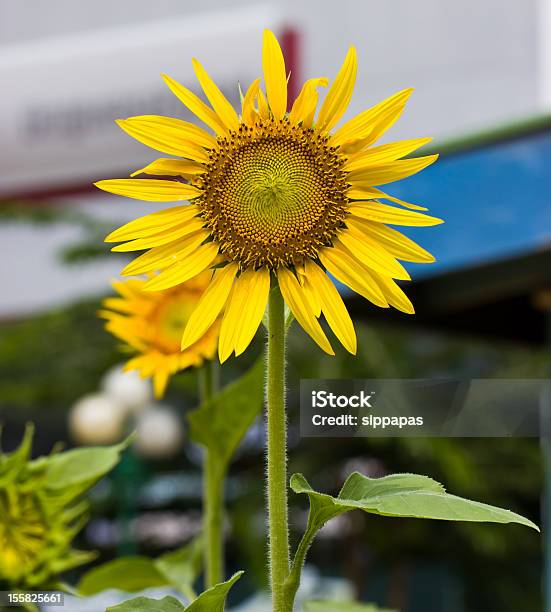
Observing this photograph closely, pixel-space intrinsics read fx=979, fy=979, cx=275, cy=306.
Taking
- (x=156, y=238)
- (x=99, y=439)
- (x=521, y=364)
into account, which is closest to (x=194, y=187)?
(x=156, y=238)

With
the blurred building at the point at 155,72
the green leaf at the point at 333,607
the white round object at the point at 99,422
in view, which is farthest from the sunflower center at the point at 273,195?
the blurred building at the point at 155,72

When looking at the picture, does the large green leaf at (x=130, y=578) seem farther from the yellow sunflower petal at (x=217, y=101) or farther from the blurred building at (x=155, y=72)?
the blurred building at (x=155, y=72)

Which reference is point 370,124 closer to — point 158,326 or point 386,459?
point 158,326

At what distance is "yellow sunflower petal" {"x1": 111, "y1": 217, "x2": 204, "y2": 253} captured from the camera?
20 centimetres

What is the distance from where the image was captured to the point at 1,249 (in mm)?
1415

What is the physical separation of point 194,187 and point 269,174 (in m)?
0.02

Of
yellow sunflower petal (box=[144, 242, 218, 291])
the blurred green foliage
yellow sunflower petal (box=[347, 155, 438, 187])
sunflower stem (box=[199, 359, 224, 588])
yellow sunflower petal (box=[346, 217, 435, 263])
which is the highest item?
yellow sunflower petal (box=[347, 155, 438, 187])

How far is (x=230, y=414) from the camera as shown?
0.27 m

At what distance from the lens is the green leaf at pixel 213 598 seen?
0.19 m

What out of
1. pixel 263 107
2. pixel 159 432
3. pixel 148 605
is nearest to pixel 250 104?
pixel 263 107

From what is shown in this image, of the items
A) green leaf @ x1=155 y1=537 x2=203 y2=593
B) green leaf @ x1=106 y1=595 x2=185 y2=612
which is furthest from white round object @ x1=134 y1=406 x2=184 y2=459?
green leaf @ x1=106 y1=595 x2=185 y2=612

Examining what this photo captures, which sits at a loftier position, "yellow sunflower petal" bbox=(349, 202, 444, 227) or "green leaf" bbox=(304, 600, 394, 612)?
"yellow sunflower petal" bbox=(349, 202, 444, 227)

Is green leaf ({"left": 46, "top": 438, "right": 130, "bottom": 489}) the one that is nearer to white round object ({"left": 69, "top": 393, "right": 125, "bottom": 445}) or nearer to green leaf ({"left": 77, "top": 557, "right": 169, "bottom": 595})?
green leaf ({"left": 77, "top": 557, "right": 169, "bottom": 595})

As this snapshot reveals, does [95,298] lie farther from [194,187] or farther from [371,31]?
[194,187]
